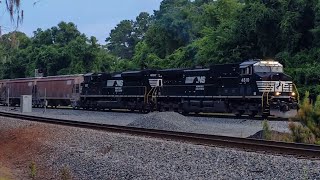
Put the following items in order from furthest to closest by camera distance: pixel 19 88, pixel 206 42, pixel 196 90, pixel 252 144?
pixel 19 88 → pixel 206 42 → pixel 196 90 → pixel 252 144

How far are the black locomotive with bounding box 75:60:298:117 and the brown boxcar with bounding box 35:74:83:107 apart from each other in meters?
4.39

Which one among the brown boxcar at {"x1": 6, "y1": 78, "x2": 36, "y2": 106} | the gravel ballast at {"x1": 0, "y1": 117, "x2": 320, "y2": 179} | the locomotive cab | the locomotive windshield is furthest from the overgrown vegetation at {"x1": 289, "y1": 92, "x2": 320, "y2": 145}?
the brown boxcar at {"x1": 6, "y1": 78, "x2": 36, "y2": 106}

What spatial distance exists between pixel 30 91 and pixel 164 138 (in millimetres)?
38874

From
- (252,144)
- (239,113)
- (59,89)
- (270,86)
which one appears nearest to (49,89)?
(59,89)

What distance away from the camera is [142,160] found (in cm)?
1279

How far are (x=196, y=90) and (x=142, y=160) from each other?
61.8ft

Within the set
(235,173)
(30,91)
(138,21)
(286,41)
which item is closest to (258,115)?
(286,41)

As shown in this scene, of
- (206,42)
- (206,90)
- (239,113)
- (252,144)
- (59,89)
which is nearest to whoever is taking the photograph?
(252,144)

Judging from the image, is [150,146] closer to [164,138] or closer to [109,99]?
[164,138]

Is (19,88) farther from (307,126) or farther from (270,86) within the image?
(307,126)

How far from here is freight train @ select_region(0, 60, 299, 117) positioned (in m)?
27.1

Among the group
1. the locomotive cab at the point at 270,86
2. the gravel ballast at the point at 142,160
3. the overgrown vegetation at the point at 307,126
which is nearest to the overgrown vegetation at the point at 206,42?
the gravel ballast at the point at 142,160

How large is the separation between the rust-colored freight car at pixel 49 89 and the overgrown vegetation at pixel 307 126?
29783mm

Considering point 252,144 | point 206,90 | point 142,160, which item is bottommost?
point 142,160
